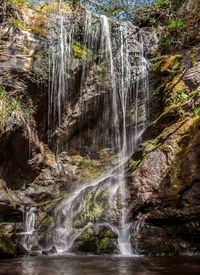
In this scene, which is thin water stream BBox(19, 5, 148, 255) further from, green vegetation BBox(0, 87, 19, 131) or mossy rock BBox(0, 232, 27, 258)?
mossy rock BBox(0, 232, 27, 258)

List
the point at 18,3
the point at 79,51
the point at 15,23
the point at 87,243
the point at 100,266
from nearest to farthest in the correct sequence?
1. the point at 100,266
2. the point at 87,243
3. the point at 18,3
4. the point at 15,23
5. the point at 79,51

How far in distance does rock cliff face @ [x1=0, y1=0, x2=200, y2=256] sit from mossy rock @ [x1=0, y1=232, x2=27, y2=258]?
0.10ft

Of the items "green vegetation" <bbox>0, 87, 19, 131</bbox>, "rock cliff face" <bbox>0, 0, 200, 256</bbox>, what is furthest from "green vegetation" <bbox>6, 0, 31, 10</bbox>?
"green vegetation" <bbox>0, 87, 19, 131</bbox>

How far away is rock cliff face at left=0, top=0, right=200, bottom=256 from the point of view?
9.36 m

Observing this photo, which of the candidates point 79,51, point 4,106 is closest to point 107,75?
point 79,51

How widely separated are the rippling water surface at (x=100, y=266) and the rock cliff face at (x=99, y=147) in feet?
3.97

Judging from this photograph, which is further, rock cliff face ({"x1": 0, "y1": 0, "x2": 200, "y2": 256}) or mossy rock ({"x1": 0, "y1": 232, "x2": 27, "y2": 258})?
rock cliff face ({"x1": 0, "y1": 0, "x2": 200, "y2": 256})

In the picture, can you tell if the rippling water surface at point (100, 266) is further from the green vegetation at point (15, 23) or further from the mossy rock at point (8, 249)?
the green vegetation at point (15, 23)

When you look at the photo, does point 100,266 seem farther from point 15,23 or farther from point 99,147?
point 15,23

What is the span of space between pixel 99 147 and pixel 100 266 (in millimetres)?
9272

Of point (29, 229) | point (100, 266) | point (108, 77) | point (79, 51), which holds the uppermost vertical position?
point (79, 51)

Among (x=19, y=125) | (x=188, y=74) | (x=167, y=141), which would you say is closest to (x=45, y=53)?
(x=19, y=125)

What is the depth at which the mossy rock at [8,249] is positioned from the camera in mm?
8305

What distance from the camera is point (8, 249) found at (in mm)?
8508
